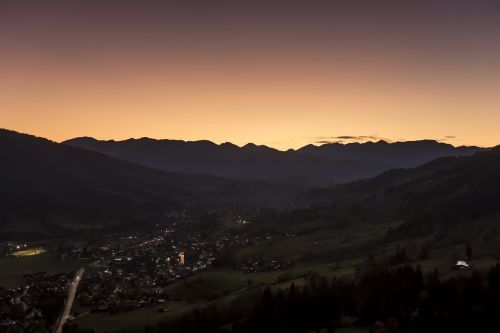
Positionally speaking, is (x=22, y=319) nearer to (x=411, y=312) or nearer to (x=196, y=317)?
(x=196, y=317)

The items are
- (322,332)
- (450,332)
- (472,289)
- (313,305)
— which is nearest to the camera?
(450,332)

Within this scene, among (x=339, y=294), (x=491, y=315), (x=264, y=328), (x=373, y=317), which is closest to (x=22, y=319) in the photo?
(x=264, y=328)

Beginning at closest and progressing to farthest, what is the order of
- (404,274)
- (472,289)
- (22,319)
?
(472,289)
(404,274)
(22,319)

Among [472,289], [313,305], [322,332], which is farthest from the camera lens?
[313,305]

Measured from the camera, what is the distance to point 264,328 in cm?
13738

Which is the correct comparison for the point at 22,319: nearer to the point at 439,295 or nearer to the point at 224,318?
the point at 224,318

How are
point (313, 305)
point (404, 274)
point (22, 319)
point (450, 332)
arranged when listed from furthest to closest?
point (22, 319) < point (404, 274) < point (313, 305) < point (450, 332)

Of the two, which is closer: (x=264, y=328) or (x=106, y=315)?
(x=264, y=328)

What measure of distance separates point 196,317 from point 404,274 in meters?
70.8

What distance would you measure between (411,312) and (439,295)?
14.5 m

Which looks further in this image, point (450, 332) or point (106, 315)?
point (106, 315)

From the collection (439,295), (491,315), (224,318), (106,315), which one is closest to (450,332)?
(491,315)

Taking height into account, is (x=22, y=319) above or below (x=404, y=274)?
below

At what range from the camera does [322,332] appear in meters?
124
